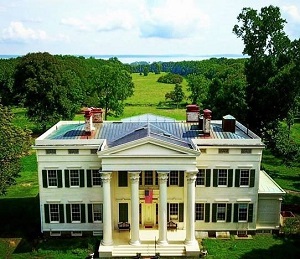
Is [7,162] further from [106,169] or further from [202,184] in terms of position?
[202,184]

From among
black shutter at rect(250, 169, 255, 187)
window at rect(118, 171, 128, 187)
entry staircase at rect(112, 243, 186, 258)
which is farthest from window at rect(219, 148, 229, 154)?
entry staircase at rect(112, 243, 186, 258)

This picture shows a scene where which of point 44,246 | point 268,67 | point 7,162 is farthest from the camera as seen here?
point 268,67

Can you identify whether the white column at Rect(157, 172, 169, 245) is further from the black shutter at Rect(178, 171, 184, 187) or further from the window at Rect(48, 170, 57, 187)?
the window at Rect(48, 170, 57, 187)

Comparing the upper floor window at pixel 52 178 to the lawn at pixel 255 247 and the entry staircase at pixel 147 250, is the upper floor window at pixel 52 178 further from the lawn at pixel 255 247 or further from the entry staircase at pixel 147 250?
the lawn at pixel 255 247

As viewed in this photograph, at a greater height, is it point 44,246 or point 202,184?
point 202,184

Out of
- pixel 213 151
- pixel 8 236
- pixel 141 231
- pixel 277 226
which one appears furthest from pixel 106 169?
pixel 277 226

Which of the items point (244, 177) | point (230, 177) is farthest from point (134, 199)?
point (244, 177)
